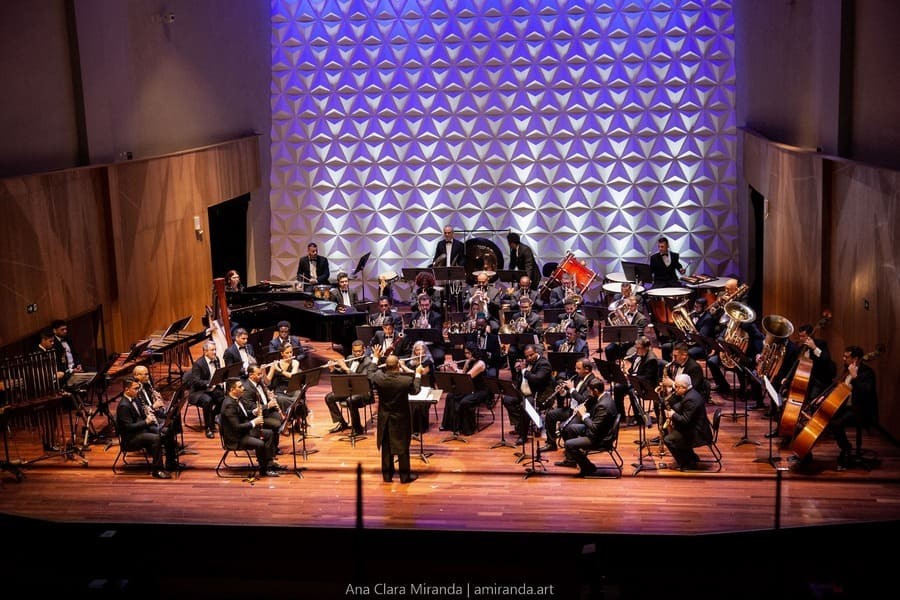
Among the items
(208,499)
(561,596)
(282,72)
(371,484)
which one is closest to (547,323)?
(371,484)

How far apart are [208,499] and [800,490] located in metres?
5.87

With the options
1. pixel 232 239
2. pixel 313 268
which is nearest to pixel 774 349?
pixel 313 268

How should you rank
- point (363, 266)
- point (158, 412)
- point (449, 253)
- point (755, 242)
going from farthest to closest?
point (449, 253) → point (755, 242) → point (363, 266) → point (158, 412)

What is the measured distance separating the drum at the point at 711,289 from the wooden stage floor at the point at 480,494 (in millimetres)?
3404

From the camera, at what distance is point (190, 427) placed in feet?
41.5

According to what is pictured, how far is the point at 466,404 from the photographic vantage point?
12070 mm

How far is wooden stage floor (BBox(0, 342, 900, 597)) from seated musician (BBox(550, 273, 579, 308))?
400cm

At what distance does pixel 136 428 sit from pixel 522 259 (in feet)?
28.2

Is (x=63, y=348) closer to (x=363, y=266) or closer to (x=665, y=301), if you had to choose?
(x=363, y=266)

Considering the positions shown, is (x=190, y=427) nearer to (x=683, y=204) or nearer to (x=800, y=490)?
(x=800, y=490)

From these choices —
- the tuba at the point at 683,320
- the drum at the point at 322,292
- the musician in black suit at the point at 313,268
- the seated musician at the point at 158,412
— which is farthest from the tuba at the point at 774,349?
the musician in black suit at the point at 313,268

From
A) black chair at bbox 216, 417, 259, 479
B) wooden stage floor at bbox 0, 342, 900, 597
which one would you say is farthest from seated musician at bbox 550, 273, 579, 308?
black chair at bbox 216, 417, 259, 479

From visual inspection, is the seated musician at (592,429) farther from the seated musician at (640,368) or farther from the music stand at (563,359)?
the seated musician at (640,368)

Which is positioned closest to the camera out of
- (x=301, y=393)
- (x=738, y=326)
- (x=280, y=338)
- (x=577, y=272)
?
(x=301, y=393)
